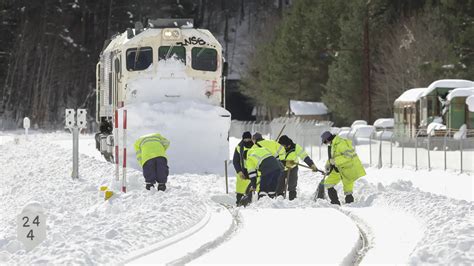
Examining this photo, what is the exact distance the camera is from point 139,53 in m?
25.0

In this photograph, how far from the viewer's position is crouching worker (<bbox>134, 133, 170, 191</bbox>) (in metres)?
17.3

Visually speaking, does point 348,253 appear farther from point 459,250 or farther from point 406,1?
point 406,1

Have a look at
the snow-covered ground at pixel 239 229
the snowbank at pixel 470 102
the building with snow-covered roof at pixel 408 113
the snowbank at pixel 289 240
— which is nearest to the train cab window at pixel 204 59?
the snow-covered ground at pixel 239 229

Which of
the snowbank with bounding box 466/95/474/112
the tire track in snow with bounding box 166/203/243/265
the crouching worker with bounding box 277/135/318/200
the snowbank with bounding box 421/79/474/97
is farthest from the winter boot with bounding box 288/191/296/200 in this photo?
the snowbank with bounding box 421/79/474/97

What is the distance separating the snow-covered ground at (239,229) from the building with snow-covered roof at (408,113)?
24579 millimetres

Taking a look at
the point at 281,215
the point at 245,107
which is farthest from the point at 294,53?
the point at 281,215

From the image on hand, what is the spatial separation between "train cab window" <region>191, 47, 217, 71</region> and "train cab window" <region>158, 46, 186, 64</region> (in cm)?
29

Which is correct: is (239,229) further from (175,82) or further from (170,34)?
(170,34)

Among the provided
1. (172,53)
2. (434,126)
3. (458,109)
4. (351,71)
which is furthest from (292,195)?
(351,71)

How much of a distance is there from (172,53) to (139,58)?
0.95m

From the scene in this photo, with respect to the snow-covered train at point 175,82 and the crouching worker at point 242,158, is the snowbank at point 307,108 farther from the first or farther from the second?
the crouching worker at point 242,158

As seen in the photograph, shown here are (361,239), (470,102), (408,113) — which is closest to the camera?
(361,239)

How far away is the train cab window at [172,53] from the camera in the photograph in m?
25.1

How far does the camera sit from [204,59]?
2541 cm
